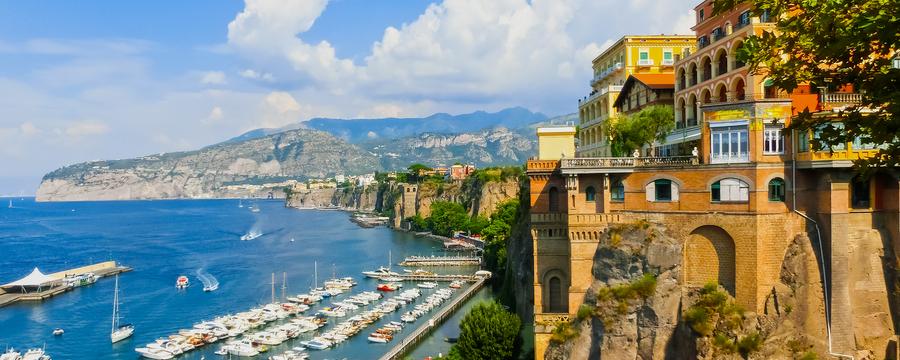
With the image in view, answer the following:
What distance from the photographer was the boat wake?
8475cm

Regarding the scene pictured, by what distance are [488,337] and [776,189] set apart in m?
20.8

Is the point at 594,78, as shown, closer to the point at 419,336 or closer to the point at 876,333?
the point at 419,336

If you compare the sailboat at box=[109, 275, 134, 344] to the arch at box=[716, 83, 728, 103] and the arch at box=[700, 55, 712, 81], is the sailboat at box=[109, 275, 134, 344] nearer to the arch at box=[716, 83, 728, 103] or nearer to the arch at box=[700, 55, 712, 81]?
the arch at box=[700, 55, 712, 81]

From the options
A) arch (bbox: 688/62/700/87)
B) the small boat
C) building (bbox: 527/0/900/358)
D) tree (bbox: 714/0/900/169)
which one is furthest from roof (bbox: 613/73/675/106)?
the small boat

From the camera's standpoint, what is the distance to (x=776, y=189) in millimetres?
32594

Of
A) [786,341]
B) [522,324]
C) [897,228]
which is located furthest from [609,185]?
[522,324]

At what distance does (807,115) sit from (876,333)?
93.0 ft

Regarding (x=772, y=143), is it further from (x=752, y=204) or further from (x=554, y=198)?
(x=554, y=198)

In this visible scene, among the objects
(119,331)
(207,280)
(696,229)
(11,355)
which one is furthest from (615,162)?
(207,280)

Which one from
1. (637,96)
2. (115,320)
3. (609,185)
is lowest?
(115,320)

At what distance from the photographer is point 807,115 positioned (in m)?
10.6

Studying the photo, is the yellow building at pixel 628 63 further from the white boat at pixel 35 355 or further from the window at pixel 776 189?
the white boat at pixel 35 355

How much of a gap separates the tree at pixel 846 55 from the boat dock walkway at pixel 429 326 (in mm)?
45642

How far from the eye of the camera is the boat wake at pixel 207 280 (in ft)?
278
